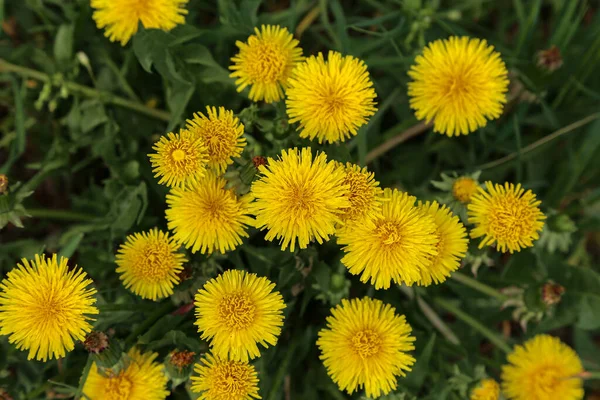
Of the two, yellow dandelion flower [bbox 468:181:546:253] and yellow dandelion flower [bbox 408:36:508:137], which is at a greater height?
yellow dandelion flower [bbox 408:36:508:137]

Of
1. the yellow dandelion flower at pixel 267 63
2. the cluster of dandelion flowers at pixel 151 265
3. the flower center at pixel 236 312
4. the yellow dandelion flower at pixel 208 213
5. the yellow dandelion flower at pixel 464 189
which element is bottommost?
the flower center at pixel 236 312

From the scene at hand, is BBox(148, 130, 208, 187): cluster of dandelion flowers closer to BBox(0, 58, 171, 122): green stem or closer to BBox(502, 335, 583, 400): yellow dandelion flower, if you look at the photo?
BBox(0, 58, 171, 122): green stem

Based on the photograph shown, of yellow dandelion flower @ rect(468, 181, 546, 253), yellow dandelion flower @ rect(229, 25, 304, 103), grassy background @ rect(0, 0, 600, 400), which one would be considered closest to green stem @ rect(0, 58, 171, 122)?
grassy background @ rect(0, 0, 600, 400)

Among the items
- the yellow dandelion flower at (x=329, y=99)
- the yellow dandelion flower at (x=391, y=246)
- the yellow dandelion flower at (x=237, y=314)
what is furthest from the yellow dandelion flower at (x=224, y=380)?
the yellow dandelion flower at (x=329, y=99)

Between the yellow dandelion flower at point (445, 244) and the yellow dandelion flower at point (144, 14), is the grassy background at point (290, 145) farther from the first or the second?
the yellow dandelion flower at point (445, 244)

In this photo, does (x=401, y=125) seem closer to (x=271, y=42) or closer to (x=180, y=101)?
(x=271, y=42)
